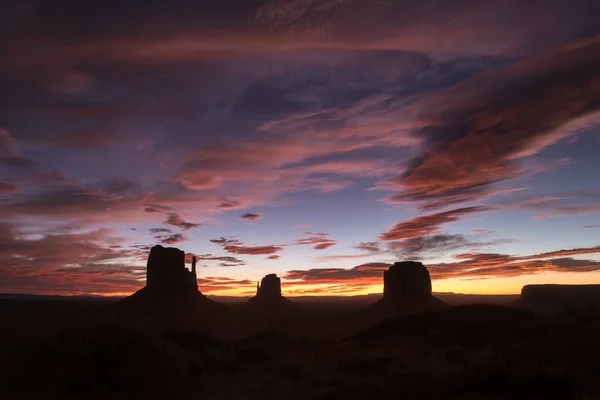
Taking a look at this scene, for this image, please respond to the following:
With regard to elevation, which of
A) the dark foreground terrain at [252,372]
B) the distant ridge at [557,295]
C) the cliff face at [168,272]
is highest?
the cliff face at [168,272]

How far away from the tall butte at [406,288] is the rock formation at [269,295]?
42.6 meters

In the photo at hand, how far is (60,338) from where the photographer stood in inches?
466

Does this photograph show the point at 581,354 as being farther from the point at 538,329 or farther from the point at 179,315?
the point at 179,315

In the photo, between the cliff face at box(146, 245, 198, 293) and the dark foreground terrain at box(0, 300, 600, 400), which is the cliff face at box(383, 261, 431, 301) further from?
the dark foreground terrain at box(0, 300, 600, 400)

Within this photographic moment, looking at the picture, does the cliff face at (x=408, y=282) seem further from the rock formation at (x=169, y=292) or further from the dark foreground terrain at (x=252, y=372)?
the dark foreground terrain at (x=252, y=372)

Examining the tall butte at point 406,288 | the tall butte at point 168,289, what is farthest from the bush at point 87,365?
the tall butte at point 406,288

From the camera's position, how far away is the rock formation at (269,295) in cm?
13338

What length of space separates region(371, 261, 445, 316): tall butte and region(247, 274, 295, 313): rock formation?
42.6 meters

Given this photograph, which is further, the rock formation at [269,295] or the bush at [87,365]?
the rock formation at [269,295]

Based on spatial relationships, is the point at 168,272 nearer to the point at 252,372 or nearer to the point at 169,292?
the point at 169,292

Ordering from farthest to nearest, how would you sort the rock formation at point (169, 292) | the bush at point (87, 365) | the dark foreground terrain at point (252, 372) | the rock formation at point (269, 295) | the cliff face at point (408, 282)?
1. the rock formation at point (269, 295)
2. the cliff face at point (408, 282)
3. the rock formation at point (169, 292)
4. the bush at point (87, 365)
5. the dark foreground terrain at point (252, 372)

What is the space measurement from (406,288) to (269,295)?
188ft

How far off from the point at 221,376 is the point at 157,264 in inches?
3493

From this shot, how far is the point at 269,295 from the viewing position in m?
Result: 140
